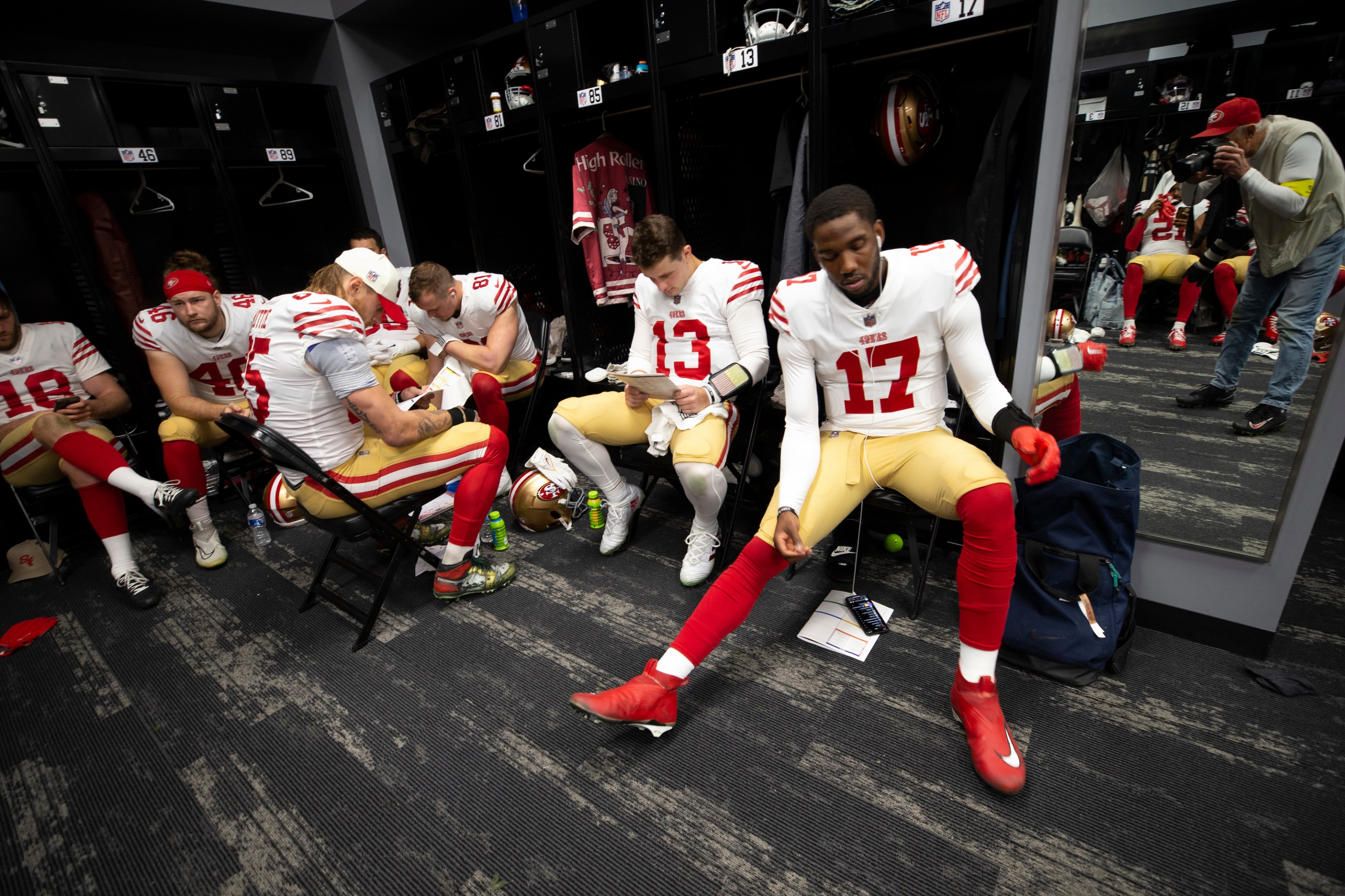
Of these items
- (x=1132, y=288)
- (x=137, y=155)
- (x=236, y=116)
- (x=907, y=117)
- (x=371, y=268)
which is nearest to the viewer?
(x=1132, y=288)

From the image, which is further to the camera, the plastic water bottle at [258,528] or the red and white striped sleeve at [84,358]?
→ the plastic water bottle at [258,528]

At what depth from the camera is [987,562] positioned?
1496mm

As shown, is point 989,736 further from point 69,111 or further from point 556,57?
point 69,111

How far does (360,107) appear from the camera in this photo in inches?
156

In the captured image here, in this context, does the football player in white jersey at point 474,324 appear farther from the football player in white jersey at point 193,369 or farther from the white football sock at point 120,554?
the white football sock at point 120,554

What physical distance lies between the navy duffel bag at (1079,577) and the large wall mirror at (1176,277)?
24 cm

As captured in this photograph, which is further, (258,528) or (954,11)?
(258,528)

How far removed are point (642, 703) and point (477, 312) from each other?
2.15 metres

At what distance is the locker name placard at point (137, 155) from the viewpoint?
3.09 m

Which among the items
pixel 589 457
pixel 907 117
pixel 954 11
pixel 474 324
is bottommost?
pixel 589 457

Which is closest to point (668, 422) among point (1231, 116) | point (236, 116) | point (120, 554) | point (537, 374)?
point (537, 374)

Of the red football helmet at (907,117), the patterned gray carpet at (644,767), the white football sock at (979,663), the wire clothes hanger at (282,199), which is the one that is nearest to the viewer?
the patterned gray carpet at (644,767)

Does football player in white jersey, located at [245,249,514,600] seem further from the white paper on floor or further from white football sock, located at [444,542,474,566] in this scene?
the white paper on floor

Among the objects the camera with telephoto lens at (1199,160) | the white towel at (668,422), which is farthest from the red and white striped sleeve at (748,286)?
the camera with telephoto lens at (1199,160)
